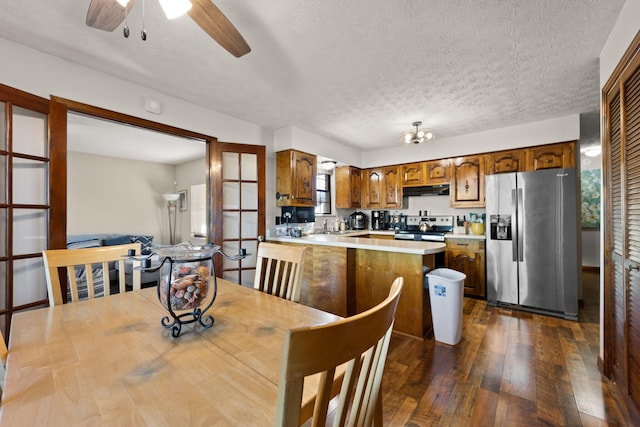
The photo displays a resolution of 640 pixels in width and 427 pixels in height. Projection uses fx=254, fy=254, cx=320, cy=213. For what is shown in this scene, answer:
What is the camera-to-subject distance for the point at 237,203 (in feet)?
10.5

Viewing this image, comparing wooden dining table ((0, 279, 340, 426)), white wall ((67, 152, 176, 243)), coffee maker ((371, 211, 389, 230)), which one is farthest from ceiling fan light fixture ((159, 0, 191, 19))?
white wall ((67, 152, 176, 243))

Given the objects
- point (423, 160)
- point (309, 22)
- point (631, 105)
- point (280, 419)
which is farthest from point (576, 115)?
point (280, 419)

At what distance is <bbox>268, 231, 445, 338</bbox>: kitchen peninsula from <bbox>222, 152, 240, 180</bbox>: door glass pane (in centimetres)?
107

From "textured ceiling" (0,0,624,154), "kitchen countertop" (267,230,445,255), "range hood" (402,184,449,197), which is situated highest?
"textured ceiling" (0,0,624,154)

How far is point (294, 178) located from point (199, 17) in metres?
2.41

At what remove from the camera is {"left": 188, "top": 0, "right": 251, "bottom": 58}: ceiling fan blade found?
3.68 feet

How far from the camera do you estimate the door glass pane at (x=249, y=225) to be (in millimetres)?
3229

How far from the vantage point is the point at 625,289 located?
58.9 inches

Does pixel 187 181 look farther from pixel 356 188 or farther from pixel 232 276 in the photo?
pixel 356 188

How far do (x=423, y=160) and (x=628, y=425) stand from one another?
3560 mm

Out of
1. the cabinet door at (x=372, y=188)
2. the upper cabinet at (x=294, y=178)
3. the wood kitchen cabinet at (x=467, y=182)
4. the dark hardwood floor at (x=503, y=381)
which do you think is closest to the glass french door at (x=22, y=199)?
the upper cabinet at (x=294, y=178)

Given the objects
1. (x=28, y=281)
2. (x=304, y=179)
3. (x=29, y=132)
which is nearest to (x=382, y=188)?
(x=304, y=179)

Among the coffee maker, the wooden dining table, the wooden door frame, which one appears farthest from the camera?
the coffee maker

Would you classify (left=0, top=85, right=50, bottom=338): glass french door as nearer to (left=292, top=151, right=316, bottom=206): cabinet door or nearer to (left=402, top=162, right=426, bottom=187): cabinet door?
(left=292, top=151, right=316, bottom=206): cabinet door
